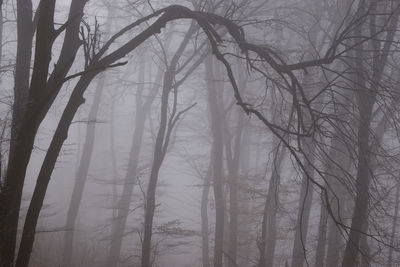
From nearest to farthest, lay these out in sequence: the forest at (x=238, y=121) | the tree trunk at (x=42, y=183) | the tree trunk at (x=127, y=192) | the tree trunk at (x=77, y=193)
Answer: the forest at (x=238, y=121) → the tree trunk at (x=42, y=183) → the tree trunk at (x=77, y=193) → the tree trunk at (x=127, y=192)

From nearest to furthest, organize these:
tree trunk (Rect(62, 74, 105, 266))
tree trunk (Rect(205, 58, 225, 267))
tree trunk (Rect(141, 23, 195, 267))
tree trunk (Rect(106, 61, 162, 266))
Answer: tree trunk (Rect(141, 23, 195, 267)) < tree trunk (Rect(205, 58, 225, 267)) < tree trunk (Rect(62, 74, 105, 266)) < tree trunk (Rect(106, 61, 162, 266))

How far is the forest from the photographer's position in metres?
4.70

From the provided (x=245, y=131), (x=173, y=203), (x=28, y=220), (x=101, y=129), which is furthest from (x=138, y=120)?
(x=173, y=203)

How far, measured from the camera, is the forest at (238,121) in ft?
15.4

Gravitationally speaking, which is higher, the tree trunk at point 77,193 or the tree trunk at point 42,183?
the tree trunk at point 42,183

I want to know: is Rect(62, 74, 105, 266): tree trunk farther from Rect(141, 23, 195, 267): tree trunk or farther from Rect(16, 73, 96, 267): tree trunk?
Rect(16, 73, 96, 267): tree trunk

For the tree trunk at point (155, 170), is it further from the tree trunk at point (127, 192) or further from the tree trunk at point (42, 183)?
the tree trunk at point (127, 192)

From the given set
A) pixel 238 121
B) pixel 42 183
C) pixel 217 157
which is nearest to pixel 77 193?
pixel 217 157

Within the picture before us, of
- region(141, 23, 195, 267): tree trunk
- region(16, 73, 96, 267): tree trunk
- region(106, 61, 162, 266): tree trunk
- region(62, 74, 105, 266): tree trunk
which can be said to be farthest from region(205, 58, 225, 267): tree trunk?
region(16, 73, 96, 267): tree trunk

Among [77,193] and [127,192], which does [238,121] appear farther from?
[77,193]

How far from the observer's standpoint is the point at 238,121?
17234 mm

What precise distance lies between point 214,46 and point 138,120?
1605cm

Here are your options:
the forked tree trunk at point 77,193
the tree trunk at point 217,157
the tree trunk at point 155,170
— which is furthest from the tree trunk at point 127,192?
the tree trunk at point 155,170

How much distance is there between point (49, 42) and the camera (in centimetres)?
462
